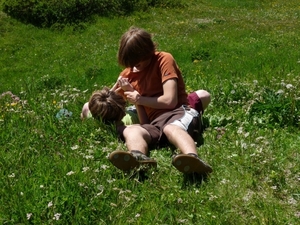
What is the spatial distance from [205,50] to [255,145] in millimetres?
7844

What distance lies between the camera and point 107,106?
5480mm

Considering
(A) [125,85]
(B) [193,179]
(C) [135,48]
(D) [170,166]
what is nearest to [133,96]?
(A) [125,85]

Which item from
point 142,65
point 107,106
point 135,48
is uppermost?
point 135,48

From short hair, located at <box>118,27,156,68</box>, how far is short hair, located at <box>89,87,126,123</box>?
0.47 m

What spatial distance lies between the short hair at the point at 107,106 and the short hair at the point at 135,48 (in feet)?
1.54

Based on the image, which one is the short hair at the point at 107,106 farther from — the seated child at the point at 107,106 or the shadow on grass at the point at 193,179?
the shadow on grass at the point at 193,179

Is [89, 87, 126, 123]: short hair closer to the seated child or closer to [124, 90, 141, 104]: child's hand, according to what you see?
the seated child

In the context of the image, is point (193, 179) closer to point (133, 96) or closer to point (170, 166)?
point (170, 166)

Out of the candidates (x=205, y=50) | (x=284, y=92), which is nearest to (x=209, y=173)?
(x=284, y=92)

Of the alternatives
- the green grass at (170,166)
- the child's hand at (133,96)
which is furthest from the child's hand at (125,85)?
the green grass at (170,166)

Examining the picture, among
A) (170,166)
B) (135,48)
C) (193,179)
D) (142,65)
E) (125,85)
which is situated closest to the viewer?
(193,179)

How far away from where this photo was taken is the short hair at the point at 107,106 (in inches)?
216

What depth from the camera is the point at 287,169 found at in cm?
407

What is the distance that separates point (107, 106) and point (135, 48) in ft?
2.70
